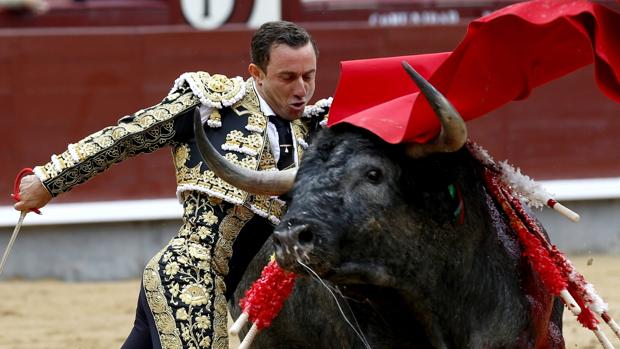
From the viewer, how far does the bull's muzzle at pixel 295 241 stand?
9.27 feet

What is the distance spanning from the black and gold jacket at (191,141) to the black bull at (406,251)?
41 centimetres

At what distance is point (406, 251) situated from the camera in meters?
3.05

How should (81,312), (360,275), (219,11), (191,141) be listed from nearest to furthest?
(360,275)
(191,141)
(81,312)
(219,11)

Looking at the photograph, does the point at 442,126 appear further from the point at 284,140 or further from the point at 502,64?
the point at 284,140

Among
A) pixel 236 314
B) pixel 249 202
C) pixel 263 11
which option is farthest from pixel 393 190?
pixel 263 11

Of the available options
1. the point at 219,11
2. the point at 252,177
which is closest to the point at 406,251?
the point at 252,177

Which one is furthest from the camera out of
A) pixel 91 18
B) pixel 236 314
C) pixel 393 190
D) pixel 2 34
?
pixel 91 18

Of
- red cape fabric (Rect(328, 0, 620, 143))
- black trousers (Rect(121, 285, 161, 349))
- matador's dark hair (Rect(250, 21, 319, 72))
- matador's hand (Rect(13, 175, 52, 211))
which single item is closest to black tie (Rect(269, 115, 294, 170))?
matador's dark hair (Rect(250, 21, 319, 72))

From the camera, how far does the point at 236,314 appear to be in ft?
12.9

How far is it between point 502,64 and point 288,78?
605 mm

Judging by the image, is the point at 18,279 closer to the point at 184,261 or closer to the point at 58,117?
the point at 58,117

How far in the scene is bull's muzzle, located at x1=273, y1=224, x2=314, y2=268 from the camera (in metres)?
2.82

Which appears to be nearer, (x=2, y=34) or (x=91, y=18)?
(x=2, y=34)

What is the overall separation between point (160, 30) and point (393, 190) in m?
5.00
